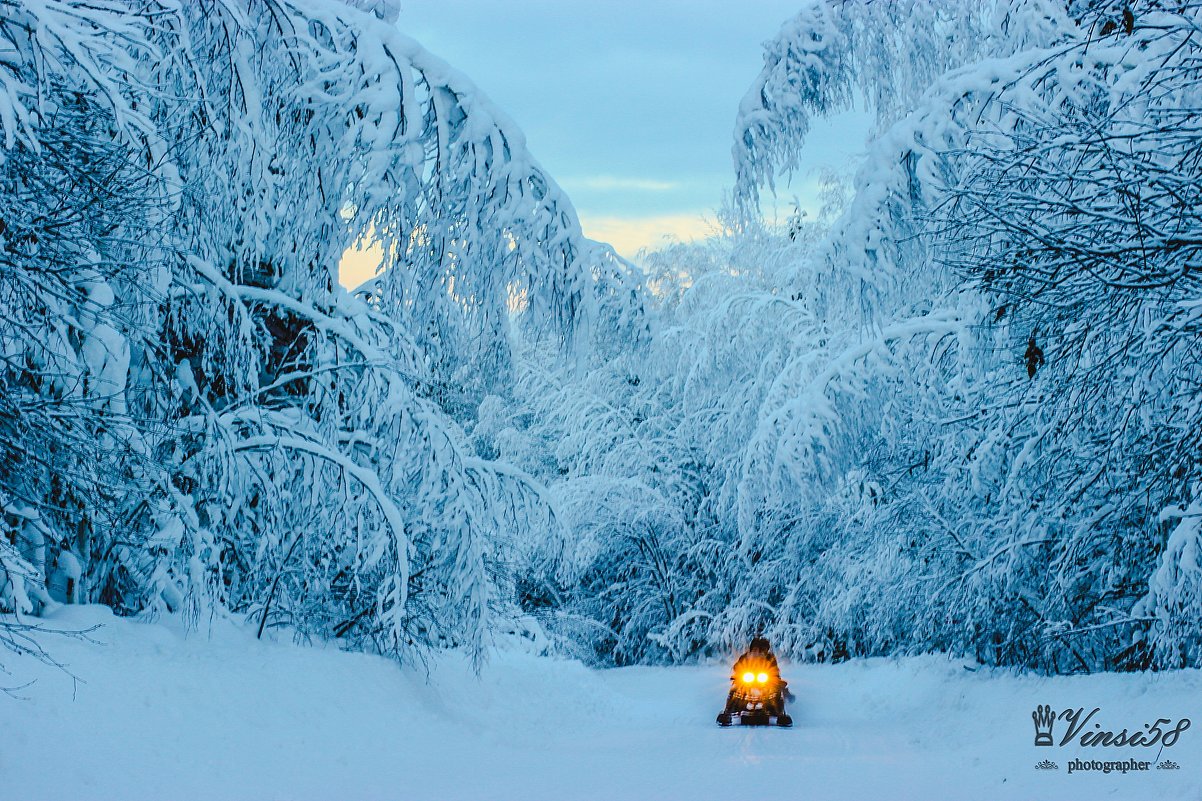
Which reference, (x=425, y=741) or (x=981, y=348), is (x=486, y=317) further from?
(x=425, y=741)

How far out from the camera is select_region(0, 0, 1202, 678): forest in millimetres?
6941

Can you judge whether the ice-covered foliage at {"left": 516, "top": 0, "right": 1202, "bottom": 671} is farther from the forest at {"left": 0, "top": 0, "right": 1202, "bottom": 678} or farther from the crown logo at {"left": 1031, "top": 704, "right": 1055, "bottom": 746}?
the crown logo at {"left": 1031, "top": 704, "right": 1055, "bottom": 746}

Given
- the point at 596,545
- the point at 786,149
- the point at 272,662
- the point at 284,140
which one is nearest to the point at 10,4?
the point at 284,140

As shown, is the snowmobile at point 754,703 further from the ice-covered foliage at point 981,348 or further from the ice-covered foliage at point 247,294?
the ice-covered foliage at point 247,294

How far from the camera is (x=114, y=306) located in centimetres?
902

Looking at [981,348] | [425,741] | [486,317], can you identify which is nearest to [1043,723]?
[981,348]

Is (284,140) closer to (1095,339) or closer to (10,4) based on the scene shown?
(10,4)

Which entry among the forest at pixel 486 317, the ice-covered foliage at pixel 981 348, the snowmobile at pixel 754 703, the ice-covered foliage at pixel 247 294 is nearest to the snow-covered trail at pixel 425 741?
the snowmobile at pixel 754 703

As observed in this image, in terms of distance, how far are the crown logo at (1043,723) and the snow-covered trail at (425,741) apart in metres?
0.17

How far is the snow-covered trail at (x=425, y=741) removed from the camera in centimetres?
878

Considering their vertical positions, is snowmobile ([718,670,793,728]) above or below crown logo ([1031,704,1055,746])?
below

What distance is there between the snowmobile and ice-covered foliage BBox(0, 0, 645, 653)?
15.1 ft

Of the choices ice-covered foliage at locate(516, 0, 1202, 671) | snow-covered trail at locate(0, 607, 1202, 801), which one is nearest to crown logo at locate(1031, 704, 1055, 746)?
snow-covered trail at locate(0, 607, 1202, 801)

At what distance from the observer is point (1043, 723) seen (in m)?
12.2
